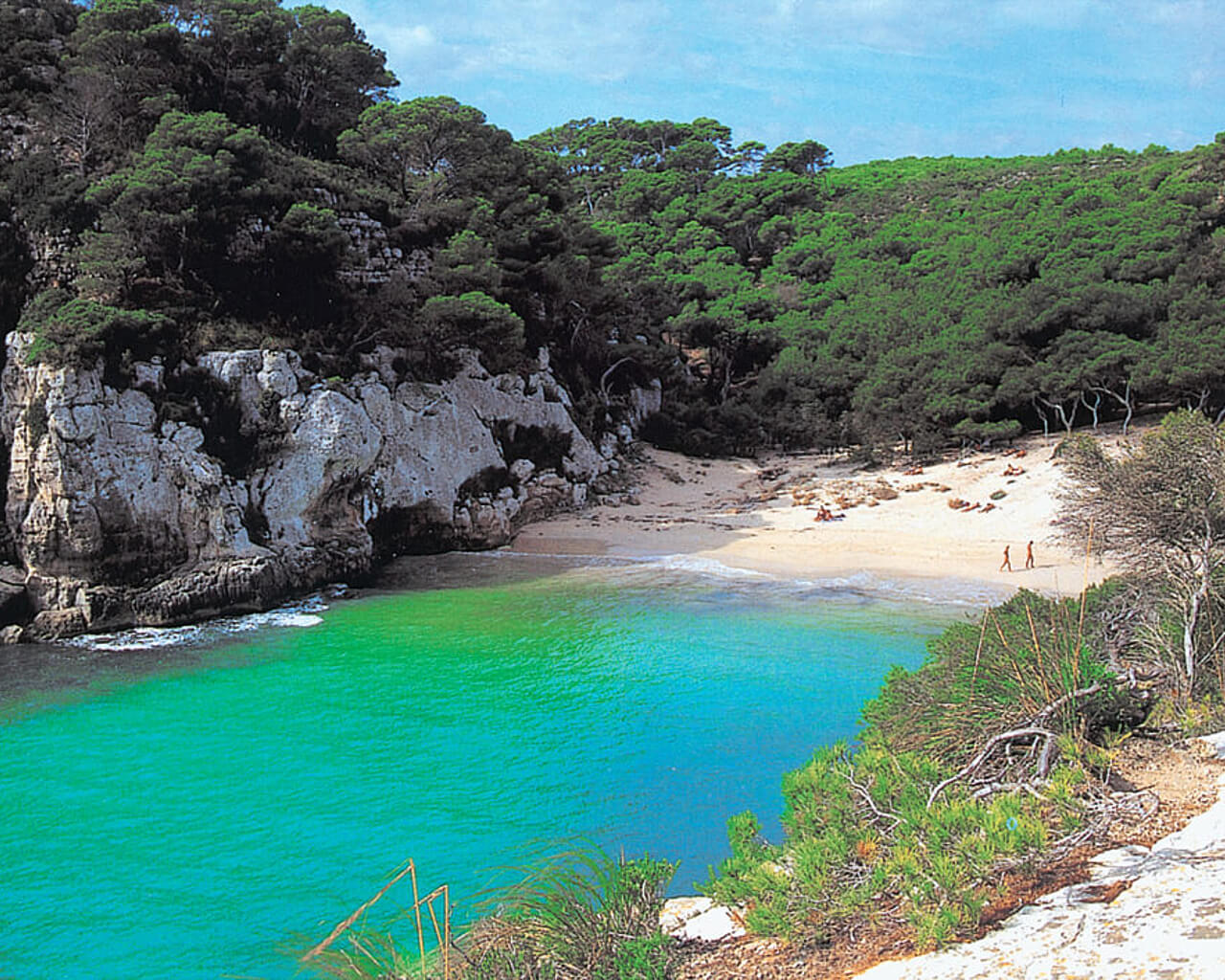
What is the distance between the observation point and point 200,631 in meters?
17.0

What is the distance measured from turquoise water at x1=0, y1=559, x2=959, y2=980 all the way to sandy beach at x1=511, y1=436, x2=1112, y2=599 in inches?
131

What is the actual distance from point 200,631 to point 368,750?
25.8ft

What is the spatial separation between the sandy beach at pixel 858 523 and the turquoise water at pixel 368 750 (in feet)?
10.9

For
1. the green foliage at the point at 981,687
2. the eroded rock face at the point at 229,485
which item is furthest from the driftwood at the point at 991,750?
the eroded rock face at the point at 229,485

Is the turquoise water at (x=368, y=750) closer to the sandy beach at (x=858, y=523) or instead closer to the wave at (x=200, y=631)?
the wave at (x=200, y=631)

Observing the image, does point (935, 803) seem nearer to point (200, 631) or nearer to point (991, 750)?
point (991, 750)

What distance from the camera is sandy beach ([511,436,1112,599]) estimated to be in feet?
66.8

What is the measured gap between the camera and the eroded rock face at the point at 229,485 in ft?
55.4

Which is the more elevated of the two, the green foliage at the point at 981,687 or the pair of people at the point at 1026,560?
the green foliage at the point at 981,687

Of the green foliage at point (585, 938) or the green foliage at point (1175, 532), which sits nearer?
the green foliage at point (585, 938)

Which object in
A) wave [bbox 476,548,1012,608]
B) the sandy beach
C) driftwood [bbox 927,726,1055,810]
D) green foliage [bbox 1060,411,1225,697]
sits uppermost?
green foliage [bbox 1060,411,1225,697]

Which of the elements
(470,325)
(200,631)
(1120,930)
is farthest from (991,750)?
(470,325)

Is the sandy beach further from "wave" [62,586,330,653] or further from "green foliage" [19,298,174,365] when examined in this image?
"green foliage" [19,298,174,365]

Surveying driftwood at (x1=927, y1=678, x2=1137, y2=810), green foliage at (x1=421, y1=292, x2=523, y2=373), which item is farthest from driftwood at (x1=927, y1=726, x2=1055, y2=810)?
green foliage at (x1=421, y1=292, x2=523, y2=373)
